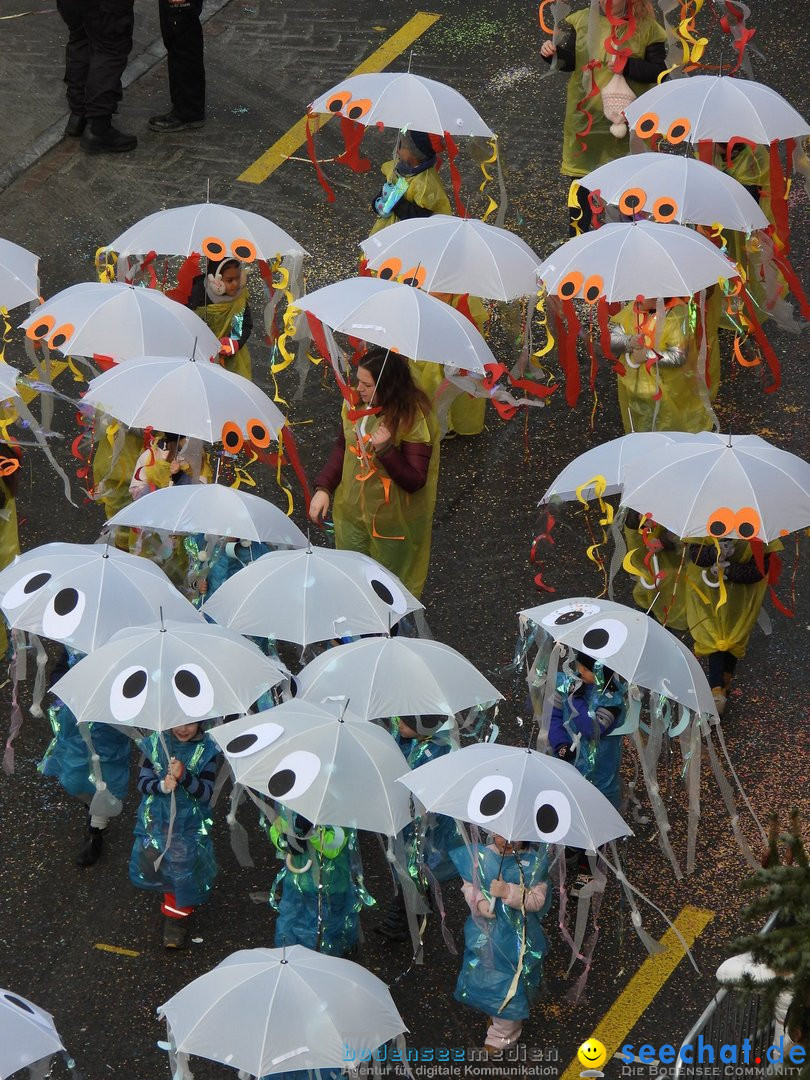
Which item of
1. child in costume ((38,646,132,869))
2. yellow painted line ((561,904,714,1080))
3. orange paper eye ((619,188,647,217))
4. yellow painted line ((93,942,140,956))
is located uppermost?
orange paper eye ((619,188,647,217))

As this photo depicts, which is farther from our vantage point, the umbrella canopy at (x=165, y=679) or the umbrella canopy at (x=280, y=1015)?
the umbrella canopy at (x=165, y=679)

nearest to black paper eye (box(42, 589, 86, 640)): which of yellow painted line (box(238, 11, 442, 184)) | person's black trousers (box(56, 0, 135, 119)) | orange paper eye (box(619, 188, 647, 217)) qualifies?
orange paper eye (box(619, 188, 647, 217))

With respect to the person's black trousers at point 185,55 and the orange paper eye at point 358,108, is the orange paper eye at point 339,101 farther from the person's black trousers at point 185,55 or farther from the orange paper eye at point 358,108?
the person's black trousers at point 185,55

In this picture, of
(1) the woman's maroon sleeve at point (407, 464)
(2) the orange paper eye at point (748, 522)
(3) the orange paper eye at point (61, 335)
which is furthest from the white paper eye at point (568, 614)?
(3) the orange paper eye at point (61, 335)

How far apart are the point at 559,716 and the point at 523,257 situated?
278 cm

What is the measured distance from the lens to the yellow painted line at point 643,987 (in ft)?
19.7

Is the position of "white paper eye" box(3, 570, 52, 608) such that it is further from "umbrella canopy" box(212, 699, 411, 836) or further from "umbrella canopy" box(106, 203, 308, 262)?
"umbrella canopy" box(106, 203, 308, 262)

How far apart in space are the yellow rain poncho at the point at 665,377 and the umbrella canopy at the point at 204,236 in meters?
1.81

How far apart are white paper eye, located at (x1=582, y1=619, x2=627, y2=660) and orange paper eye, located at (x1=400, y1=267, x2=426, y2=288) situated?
8.32 feet

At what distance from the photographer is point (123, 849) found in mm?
6754

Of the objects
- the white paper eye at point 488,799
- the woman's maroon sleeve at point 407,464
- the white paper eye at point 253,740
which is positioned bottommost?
the woman's maroon sleeve at point 407,464

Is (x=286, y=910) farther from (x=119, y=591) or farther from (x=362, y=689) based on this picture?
(x=119, y=591)

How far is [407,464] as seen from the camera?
7125mm

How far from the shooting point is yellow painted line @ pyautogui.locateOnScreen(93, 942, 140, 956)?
20.8 ft
